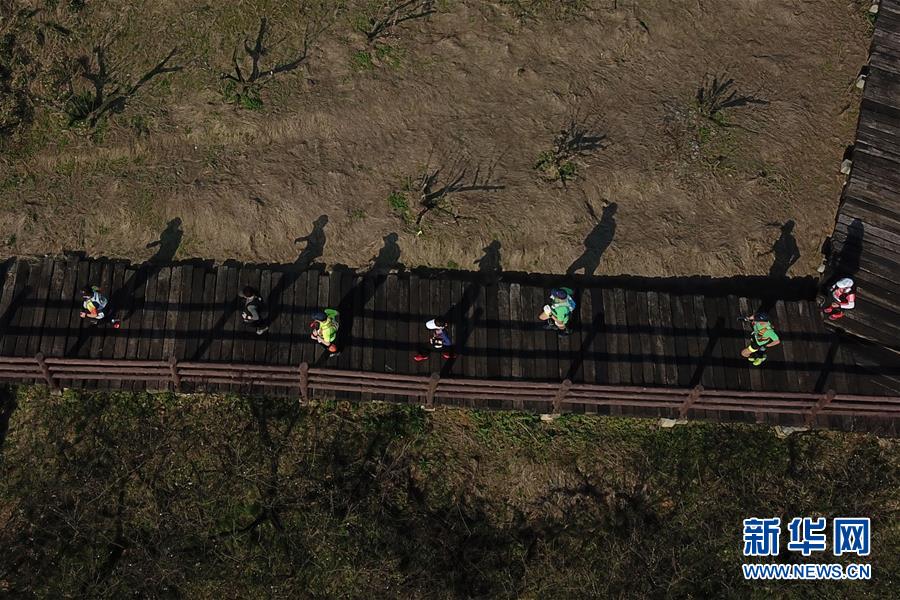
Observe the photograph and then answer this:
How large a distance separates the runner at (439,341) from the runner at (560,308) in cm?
262

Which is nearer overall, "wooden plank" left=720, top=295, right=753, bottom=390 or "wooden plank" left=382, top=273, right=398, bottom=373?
"wooden plank" left=382, top=273, right=398, bottom=373

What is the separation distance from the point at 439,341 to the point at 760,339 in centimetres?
809

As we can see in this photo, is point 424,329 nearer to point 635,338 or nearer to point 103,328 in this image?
point 635,338

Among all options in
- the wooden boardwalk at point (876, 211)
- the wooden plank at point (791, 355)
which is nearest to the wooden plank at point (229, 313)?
the wooden plank at point (791, 355)

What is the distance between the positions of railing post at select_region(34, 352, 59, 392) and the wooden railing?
0.02m

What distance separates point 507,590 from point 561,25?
16.8 m

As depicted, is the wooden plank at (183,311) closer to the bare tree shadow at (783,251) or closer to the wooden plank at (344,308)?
the wooden plank at (344,308)

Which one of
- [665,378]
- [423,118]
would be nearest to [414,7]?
[423,118]

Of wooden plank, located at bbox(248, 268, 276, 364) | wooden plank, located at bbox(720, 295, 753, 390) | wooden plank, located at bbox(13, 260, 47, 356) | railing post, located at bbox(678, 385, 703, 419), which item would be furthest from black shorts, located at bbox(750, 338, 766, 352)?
wooden plank, located at bbox(13, 260, 47, 356)

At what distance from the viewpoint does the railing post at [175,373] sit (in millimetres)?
15438

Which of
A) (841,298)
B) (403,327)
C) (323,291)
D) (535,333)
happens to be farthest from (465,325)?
(841,298)

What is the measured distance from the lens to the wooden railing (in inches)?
619

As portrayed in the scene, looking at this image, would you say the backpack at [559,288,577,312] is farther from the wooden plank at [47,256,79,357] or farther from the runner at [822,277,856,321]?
the wooden plank at [47,256,79,357]

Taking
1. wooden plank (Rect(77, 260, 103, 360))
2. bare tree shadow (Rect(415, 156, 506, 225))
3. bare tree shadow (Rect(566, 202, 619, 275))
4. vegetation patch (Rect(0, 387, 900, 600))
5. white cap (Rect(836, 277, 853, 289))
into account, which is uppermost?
bare tree shadow (Rect(415, 156, 506, 225))
